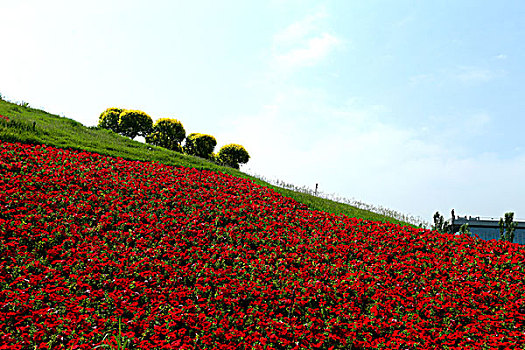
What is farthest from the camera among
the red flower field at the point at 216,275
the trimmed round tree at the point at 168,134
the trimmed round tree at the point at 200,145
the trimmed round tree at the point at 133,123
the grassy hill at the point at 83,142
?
the trimmed round tree at the point at 200,145

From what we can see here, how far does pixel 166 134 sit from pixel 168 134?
26 centimetres

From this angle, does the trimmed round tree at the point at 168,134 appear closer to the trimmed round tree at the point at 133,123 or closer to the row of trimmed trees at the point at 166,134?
the row of trimmed trees at the point at 166,134

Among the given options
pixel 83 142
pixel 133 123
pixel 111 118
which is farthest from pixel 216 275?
pixel 111 118

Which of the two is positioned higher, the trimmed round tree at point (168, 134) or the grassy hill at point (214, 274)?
the trimmed round tree at point (168, 134)

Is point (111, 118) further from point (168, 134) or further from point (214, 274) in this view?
point (214, 274)

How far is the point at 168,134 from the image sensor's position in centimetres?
3822

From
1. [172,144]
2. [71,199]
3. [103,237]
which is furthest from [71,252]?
[172,144]

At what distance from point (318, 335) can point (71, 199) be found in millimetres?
7254

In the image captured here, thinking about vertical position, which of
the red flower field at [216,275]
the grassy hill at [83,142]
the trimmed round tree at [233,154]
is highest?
the trimmed round tree at [233,154]

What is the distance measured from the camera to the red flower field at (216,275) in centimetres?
584

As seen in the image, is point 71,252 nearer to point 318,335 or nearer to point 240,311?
point 240,311

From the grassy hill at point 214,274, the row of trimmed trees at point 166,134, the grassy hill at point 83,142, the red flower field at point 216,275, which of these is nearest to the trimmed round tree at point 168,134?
the row of trimmed trees at point 166,134

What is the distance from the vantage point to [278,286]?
291 inches

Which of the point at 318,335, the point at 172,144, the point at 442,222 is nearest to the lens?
the point at 318,335
